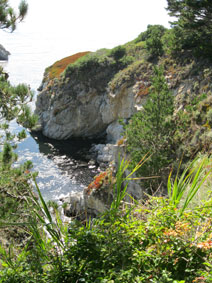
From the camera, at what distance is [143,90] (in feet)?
93.8

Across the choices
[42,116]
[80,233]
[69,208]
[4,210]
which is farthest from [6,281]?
[42,116]

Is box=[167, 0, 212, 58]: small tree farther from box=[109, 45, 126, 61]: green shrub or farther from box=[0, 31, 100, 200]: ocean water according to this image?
box=[109, 45, 126, 61]: green shrub

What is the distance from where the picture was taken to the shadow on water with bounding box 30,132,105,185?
27.0 metres

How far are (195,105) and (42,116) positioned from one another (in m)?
28.4

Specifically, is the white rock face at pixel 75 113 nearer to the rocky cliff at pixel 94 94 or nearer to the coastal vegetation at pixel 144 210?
the rocky cliff at pixel 94 94

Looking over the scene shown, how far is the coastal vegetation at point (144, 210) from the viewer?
110 inches

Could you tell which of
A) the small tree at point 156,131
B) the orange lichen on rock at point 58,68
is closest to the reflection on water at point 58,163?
the orange lichen on rock at point 58,68

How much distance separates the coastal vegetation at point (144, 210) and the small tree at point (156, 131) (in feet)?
0.18

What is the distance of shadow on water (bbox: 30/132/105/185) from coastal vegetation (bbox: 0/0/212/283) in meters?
9.53

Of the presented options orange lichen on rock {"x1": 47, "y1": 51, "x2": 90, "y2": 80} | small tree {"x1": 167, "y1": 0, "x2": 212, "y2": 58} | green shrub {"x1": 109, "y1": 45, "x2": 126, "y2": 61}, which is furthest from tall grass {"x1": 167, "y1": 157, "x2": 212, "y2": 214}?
orange lichen on rock {"x1": 47, "y1": 51, "x2": 90, "y2": 80}

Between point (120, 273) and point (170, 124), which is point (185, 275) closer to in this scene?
point (120, 273)

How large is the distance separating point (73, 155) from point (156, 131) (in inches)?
730

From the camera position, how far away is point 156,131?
14.0 meters

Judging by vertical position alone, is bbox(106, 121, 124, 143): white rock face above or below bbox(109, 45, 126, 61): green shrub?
below
